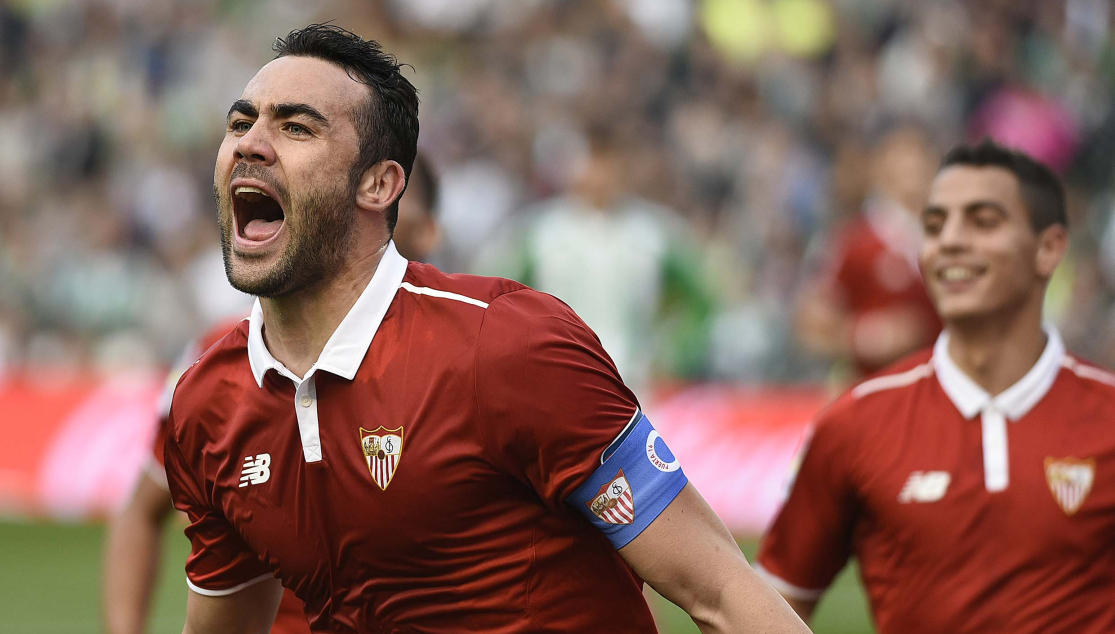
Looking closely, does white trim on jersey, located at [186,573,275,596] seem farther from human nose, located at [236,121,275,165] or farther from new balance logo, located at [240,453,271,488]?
human nose, located at [236,121,275,165]

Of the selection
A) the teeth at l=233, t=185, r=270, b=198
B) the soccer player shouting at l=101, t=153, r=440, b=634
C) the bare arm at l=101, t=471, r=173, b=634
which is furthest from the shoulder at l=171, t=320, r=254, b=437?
the bare arm at l=101, t=471, r=173, b=634

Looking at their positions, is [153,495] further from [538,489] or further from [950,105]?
[950,105]

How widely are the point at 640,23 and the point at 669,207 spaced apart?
2.61 meters

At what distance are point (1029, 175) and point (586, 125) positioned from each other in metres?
8.25

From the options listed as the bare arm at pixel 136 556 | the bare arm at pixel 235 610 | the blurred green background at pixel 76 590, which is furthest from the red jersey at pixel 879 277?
the bare arm at pixel 235 610

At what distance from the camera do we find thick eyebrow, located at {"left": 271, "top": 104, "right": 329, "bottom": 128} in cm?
331

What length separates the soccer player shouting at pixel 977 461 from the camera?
4.33 meters

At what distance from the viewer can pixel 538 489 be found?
3.13 m

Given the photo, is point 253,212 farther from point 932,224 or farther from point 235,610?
point 932,224

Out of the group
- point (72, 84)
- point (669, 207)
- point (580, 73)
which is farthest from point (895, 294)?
point (72, 84)

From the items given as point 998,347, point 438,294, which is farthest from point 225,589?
point 998,347

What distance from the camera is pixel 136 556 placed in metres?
5.16

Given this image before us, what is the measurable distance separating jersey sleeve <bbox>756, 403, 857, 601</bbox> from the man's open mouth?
1852mm

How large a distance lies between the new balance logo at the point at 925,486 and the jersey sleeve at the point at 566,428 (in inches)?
61.2
